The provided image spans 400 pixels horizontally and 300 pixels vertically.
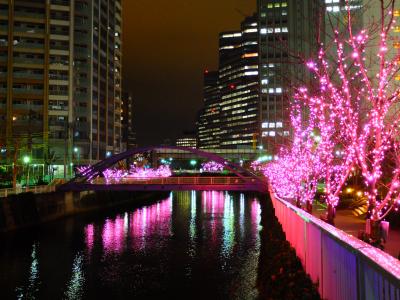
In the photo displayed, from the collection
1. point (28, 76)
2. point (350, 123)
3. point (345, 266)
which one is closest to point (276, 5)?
point (28, 76)

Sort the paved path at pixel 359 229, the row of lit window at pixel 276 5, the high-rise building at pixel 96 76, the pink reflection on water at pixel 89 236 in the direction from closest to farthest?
the paved path at pixel 359 229
the pink reflection on water at pixel 89 236
the high-rise building at pixel 96 76
the row of lit window at pixel 276 5

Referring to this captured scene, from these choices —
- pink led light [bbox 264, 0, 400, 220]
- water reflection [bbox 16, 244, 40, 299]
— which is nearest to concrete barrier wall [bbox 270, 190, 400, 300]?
pink led light [bbox 264, 0, 400, 220]

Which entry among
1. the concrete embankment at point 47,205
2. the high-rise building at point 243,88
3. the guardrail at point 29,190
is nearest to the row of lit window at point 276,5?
the high-rise building at point 243,88

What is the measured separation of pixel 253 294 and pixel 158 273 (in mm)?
5962

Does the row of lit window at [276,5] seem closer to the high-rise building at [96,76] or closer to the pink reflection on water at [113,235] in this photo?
the high-rise building at [96,76]

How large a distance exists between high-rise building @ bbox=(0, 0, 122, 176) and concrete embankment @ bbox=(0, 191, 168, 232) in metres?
21.4

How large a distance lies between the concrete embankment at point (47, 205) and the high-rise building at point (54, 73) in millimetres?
21367

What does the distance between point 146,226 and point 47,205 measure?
10.5m

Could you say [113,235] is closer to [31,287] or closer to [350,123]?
[31,287]

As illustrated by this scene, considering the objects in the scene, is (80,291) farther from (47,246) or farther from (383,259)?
(383,259)

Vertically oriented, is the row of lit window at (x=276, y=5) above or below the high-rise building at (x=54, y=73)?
above

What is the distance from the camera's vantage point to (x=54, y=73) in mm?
90188

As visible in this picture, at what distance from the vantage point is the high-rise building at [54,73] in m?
86.0

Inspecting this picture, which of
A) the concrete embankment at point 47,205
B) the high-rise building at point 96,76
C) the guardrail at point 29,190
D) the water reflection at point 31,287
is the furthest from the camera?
the high-rise building at point 96,76
